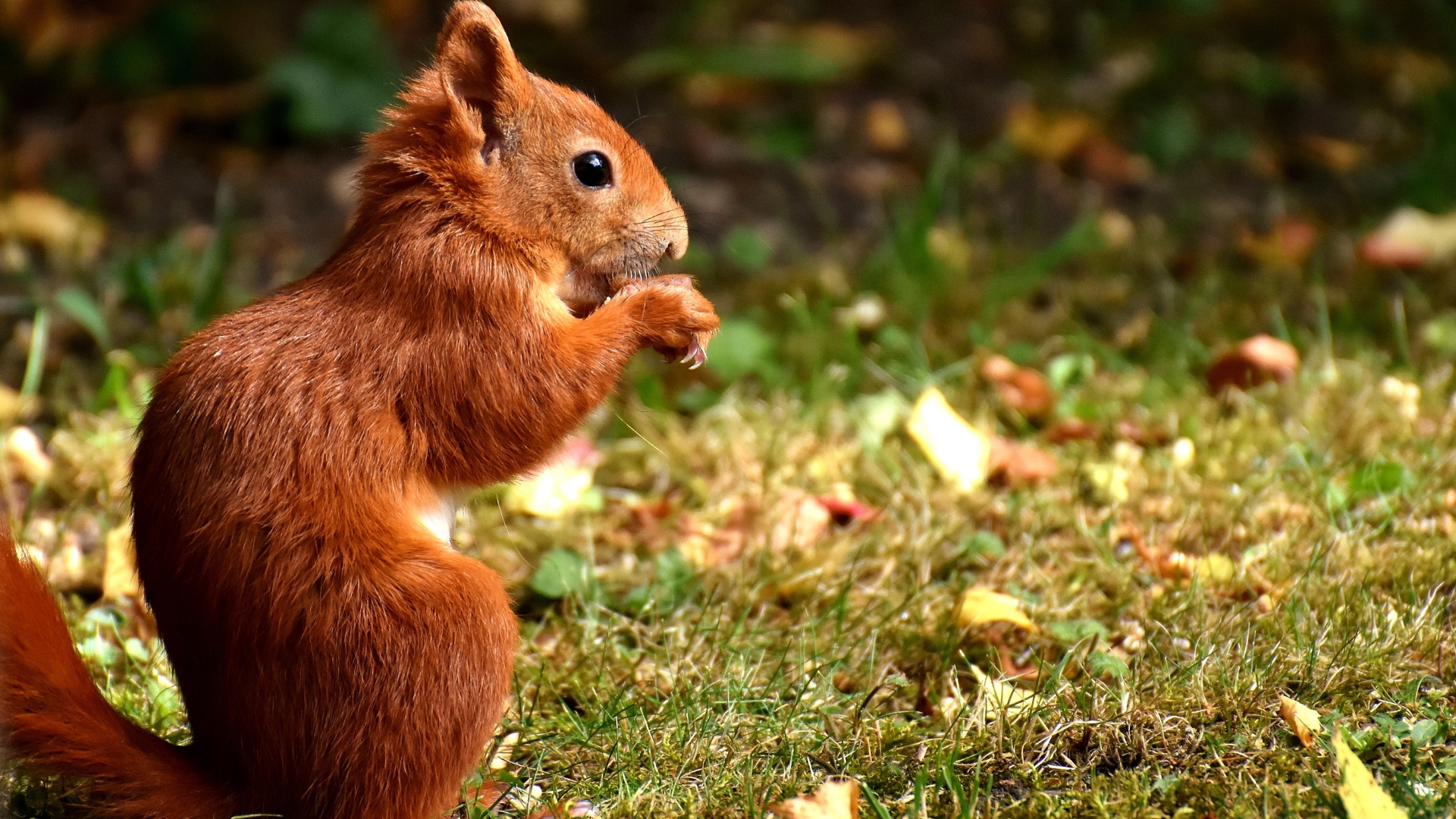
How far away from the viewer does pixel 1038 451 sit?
3.08 metres

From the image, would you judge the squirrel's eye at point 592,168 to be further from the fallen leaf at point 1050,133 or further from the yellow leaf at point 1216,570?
the fallen leaf at point 1050,133

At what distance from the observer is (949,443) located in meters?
3.03

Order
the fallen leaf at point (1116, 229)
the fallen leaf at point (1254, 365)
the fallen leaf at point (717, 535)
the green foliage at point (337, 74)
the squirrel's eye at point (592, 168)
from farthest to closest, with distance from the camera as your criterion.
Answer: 1. the green foliage at point (337, 74)
2. the fallen leaf at point (1116, 229)
3. the fallen leaf at point (1254, 365)
4. the fallen leaf at point (717, 535)
5. the squirrel's eye at point (592, 168)

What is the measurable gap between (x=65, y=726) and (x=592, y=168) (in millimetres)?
1072

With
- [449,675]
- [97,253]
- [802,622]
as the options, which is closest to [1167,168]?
[802,622]

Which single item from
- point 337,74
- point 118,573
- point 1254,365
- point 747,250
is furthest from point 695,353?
point 337,74

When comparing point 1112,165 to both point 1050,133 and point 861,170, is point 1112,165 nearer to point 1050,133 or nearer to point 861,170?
point 1050,133

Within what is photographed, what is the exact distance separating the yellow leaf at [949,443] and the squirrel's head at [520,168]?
98 centimetres

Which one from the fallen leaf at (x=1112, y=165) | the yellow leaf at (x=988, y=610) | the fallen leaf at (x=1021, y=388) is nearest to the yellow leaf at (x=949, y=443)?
the fallen leaf at (x=1021, y=388)

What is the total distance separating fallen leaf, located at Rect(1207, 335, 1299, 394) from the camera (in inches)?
129

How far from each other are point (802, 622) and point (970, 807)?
635 mm

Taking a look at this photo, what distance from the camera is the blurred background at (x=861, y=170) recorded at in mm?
3658

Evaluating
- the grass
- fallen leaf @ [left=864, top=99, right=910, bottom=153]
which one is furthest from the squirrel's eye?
fallen leaf @ [left=864, top=99, right=910, bottom=153]

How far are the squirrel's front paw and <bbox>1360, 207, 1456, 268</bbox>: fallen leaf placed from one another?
2.57 metres
